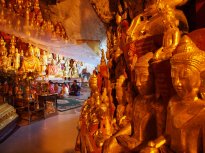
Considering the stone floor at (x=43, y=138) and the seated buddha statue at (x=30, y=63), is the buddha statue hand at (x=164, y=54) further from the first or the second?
the seated buddha statue at (x=30, y=63)

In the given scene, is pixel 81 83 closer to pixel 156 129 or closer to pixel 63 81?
pixel 63 81

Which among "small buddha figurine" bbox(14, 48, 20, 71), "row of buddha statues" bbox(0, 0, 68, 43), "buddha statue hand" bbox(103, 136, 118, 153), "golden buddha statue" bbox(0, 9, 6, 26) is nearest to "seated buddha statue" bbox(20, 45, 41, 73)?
"small buddha figurine" bbox(14, 48, 20, 71)

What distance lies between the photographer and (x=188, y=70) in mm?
633

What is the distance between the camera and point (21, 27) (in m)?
2.33

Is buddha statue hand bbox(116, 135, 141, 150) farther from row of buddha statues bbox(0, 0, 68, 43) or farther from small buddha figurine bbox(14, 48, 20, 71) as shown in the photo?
small buddha figurine bbox(14, 48, 20, 71)

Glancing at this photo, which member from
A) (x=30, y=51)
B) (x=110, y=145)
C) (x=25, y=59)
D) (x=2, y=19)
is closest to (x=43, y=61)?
(x=25, y=59)

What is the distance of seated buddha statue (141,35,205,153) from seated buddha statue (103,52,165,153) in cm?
17

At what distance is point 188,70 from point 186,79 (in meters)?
0.03

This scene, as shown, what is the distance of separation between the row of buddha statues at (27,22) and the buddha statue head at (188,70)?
196 centimetres

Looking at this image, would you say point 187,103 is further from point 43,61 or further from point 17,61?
point 43,61

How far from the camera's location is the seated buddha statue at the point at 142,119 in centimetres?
90

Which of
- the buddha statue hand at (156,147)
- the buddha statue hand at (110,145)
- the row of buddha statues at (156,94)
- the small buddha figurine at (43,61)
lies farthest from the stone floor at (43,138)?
the buddha statue hand at (156,147)

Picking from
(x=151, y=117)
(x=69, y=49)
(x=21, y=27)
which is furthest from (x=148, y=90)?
(x=69, y=49)

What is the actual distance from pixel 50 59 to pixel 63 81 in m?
2.68
